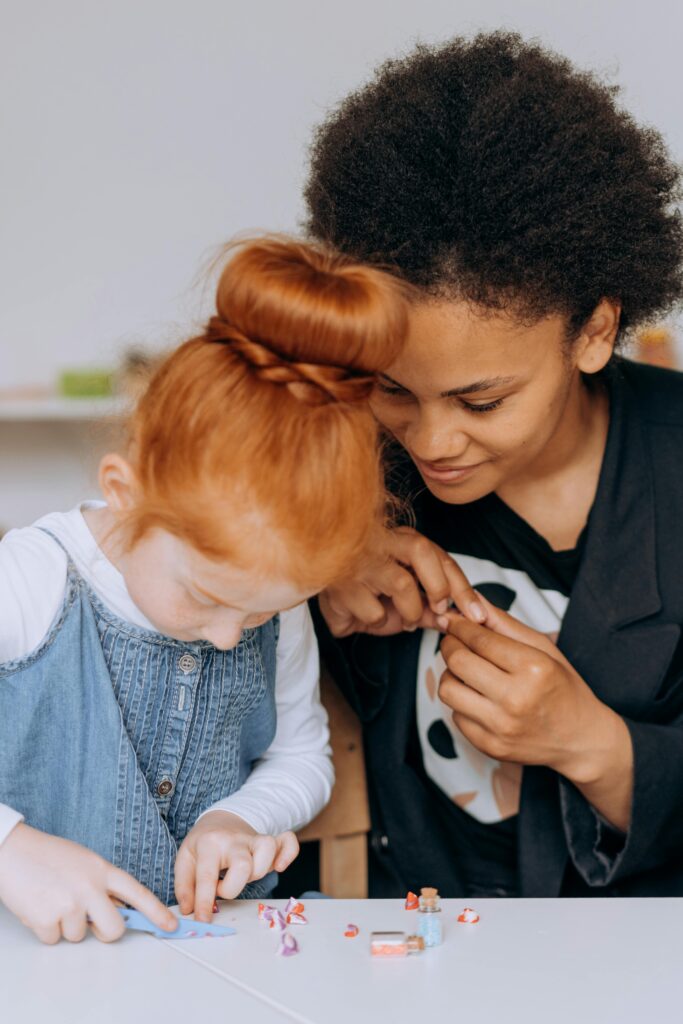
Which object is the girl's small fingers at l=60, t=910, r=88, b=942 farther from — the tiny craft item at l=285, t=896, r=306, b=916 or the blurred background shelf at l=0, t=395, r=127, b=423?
the blurred background shelf at l=0, t=395, r=127, b=423

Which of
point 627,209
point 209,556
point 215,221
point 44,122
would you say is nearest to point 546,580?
point 627,209

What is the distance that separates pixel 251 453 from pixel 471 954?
35 centimetres

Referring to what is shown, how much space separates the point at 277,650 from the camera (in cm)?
108

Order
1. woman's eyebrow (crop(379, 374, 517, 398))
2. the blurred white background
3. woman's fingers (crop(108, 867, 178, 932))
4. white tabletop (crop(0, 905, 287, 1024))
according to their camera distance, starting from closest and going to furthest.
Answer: white tabletop (crop(0, 905, 287, 1024)), woman's fingers (crop(108, 867, 178, 932)), woman's eyebrow (crop(379, 374, 517, 398)), the blurred white background

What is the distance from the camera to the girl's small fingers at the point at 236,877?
2.67ft

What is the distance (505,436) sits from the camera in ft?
3.36

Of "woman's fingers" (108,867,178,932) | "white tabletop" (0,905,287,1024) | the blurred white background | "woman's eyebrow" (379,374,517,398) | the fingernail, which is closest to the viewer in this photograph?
"white tabletop" (0,905,287,1024)

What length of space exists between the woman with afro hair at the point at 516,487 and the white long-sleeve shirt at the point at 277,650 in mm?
90

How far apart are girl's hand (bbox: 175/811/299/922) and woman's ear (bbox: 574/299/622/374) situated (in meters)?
0.51

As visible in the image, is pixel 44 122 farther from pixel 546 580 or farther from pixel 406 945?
pixel 406 945

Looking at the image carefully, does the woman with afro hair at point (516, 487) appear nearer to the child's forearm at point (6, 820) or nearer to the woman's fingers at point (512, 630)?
the woman's fingers at point (512, 630)

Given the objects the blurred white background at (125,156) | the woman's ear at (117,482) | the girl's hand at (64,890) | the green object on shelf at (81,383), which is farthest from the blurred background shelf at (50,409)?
the girl's hand at (64,890)

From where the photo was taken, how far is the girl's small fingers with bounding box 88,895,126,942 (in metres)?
0.73

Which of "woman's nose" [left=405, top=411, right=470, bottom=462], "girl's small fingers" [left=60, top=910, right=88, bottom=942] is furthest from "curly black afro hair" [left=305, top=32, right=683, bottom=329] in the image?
"girl's small fingers" [left=60, top=910, right=88, bottom=942]
